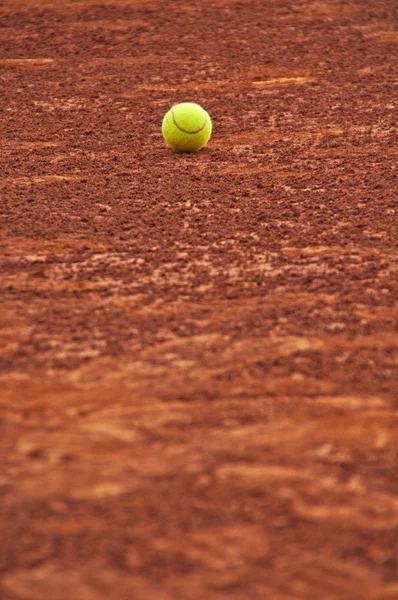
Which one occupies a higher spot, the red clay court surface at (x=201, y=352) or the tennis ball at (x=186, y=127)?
the tennis ball at (x=186, y=127)

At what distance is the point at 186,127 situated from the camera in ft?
18.9

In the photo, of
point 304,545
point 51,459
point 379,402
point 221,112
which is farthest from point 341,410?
point 221,112

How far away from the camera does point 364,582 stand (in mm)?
2047

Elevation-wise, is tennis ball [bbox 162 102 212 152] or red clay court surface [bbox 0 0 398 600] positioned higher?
tennis ball [bbox 162 102 212 152]

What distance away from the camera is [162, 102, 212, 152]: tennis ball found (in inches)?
226

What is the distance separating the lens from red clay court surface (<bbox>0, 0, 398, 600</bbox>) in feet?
7.07

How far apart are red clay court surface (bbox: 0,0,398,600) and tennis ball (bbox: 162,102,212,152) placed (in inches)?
6.6

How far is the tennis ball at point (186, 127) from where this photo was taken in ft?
18.8

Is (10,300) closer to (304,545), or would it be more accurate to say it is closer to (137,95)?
(304,545)

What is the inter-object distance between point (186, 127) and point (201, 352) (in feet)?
A: 10.4

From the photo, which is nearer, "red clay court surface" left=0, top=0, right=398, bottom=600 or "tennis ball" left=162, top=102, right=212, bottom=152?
"red clay court surface" left=0, top=0, right=398, bottom=600

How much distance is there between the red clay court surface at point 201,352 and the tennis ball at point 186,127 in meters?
0.17

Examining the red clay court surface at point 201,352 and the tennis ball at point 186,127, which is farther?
the tennis ball at point 186,127

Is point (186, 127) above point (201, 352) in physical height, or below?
above
